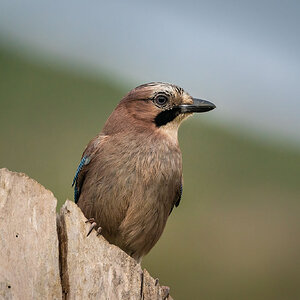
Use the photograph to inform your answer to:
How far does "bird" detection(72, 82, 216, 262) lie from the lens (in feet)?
18.8

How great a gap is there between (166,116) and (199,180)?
18.2ft

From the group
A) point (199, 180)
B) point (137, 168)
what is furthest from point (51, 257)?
point (199, 180)

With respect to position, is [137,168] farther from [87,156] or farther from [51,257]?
[51,257]

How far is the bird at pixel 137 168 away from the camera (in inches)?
225

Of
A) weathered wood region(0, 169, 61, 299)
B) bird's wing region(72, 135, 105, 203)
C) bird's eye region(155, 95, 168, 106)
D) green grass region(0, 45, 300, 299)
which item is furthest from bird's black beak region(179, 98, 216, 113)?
green grass region(0, 45, 300, 299)

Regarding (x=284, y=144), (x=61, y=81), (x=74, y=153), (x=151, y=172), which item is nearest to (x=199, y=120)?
(x=284, y=144)

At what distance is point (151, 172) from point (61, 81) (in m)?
8.30

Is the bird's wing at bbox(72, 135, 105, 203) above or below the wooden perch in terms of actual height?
above

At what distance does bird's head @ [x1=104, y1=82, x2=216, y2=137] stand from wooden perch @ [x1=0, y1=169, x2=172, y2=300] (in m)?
1.66

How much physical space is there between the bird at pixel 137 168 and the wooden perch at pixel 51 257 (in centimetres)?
113

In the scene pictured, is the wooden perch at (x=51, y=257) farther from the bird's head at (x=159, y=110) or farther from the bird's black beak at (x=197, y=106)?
the bird's black beak at (x=197, y=106)

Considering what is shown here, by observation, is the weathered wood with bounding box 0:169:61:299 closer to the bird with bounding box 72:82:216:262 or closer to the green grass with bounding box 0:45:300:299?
the bird with bounding box 72:82:216:262

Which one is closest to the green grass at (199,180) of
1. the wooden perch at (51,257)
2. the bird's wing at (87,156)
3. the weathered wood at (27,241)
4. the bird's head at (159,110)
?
the bird's wing at (87,156)

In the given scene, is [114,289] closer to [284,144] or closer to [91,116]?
[91,116]
